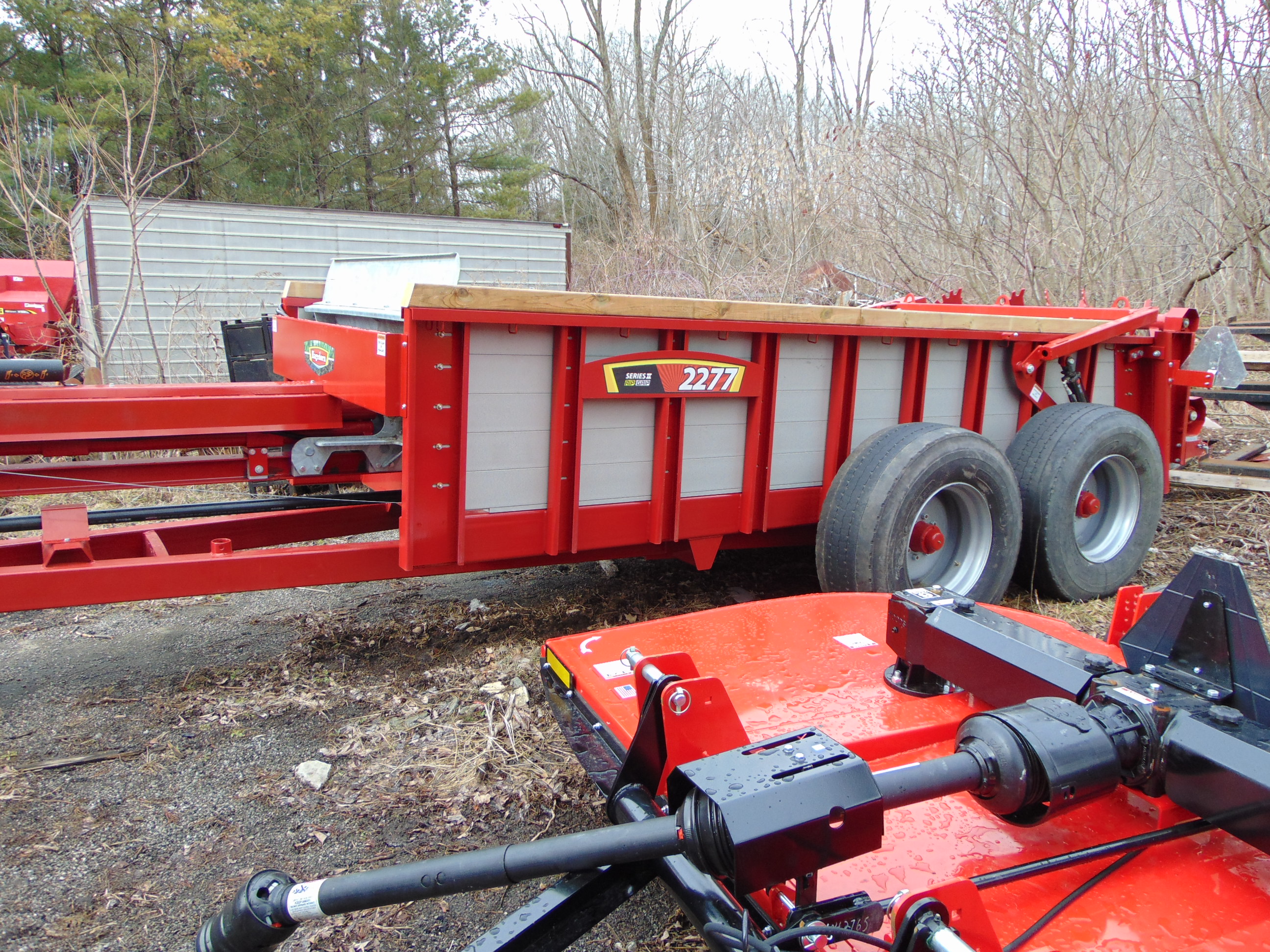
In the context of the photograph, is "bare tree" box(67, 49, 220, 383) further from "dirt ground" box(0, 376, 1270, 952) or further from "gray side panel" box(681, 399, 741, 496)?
"gray side panel" box(681, 399, 741, 496)

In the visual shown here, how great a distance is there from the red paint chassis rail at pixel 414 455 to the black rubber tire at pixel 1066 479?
0.31 metres

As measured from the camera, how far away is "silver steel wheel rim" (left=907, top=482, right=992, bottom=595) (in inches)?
160

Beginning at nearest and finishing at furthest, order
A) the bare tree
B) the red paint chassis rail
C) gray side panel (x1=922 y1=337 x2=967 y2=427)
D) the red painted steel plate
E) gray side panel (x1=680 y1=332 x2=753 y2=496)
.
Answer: the red painted steel plate → the red paint chassis rail → gray side panel (x1=680 y1=332 x2=753 y2=496) → gray side panel (x1=922 y1=337 x2=967 y2=427) → the bare tree

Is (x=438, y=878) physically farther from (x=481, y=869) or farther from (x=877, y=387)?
(x=877, y=387)

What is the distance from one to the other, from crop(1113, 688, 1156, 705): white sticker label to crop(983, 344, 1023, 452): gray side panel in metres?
3.02

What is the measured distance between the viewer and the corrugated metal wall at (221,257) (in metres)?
10.5

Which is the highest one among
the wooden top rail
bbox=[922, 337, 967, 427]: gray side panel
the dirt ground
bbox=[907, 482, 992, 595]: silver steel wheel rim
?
the wooden top rail

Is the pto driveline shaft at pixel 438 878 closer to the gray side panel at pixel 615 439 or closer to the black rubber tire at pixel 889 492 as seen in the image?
the gray side panel at pixel 615 439

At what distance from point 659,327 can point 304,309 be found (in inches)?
119

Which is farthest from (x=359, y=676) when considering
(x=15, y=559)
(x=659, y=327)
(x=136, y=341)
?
(x=136, y=341)

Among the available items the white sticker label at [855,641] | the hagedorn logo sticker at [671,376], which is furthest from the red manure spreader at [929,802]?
the hagedorn logo sticker at [671,376]

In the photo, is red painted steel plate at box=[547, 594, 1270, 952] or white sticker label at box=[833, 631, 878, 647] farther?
white sticker label at box=[833, 631, 878, 647]

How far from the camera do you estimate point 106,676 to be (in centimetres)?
369

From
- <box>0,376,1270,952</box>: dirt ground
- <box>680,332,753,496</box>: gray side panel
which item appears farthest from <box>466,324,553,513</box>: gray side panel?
<box>0,376,1270,952</box>: dirt ground
